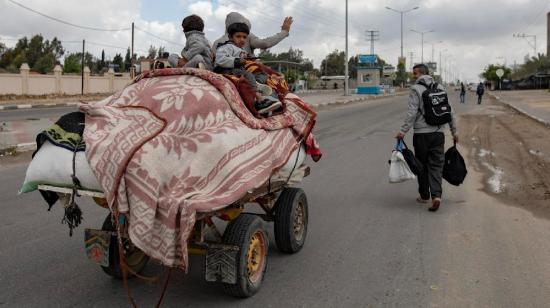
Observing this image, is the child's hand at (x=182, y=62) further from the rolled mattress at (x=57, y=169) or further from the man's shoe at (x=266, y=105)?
the rolled mattress at (x=57, y=169)

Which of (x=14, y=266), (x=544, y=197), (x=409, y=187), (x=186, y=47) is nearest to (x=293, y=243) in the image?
(x=186, y=47)

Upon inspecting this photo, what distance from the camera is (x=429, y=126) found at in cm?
730

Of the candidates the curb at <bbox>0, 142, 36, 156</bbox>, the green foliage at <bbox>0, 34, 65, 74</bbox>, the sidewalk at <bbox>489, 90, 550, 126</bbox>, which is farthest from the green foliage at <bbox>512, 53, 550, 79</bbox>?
the curb at <bbox>0, 142, 36, 156</bbox>

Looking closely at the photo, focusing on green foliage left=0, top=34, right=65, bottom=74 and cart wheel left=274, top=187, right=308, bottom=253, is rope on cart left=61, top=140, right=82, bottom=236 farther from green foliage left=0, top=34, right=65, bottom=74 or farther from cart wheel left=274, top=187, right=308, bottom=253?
green foliage left=0, top=34, right=65, bottom=74

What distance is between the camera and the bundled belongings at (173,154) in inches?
131

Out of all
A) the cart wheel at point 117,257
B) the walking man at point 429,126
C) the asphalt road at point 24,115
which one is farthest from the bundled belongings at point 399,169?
the asphalt road at point 24,115

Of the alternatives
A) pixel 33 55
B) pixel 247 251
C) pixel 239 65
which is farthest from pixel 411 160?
pixel 33 55

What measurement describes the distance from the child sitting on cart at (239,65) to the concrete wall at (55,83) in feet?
116

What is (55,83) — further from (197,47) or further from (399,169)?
(197,47)

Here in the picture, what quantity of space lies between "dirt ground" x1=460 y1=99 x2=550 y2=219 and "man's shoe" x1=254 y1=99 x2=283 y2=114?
4080mm

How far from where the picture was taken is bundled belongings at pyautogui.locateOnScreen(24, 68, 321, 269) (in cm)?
333

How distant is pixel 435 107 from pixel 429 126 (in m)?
0.29

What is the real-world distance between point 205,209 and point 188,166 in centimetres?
36

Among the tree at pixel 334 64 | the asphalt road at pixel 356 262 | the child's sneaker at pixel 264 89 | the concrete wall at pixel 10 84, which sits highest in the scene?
the tree at pixel 334 64
